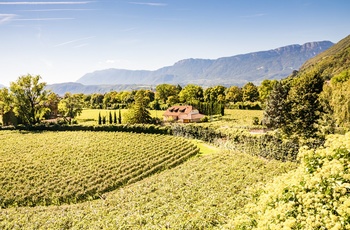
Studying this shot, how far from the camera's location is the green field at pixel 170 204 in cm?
1397

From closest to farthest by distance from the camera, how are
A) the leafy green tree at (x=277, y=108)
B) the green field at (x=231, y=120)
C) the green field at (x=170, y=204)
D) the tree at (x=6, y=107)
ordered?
1. the green field at (x=170, y=204)
2. the leafy green tree at (x=277, y=108)
3. the green field at (x=231, y=120)
4. the tree at (x=6, y=107)

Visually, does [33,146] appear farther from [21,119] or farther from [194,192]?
[21,119]

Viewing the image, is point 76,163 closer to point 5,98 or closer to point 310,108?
point 310,108

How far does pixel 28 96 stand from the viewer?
6009cm

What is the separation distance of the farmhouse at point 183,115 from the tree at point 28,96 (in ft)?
103

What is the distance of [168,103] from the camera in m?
99.2

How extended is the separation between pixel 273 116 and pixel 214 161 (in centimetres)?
2786

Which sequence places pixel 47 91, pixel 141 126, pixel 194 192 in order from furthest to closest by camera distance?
pixel 47 91 → pixel 141 126 → pixel 194 192

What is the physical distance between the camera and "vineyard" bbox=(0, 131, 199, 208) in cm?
2308

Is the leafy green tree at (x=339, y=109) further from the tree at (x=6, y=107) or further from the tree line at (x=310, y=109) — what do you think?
the tree at (x=6, y=107)

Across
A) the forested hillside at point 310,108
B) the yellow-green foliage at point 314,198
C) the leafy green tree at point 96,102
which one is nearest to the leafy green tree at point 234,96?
the forested hillside at point 310,108

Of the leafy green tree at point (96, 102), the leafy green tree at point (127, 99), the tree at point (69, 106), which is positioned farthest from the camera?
the leafy green tree at point (96, 102)

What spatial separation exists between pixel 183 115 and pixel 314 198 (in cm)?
6500

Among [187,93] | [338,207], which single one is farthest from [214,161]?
[187,93]
